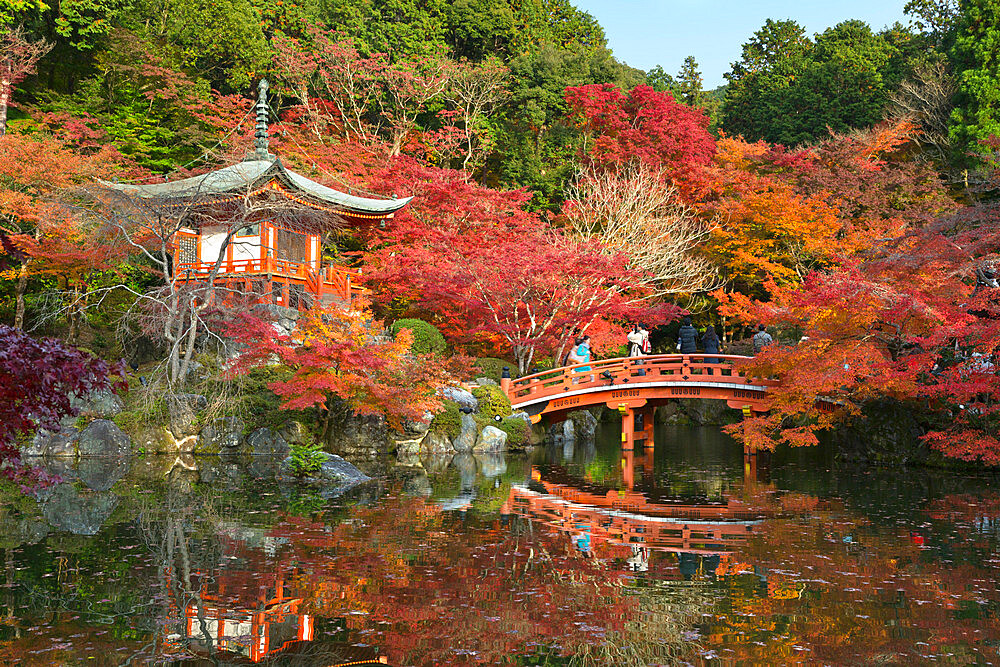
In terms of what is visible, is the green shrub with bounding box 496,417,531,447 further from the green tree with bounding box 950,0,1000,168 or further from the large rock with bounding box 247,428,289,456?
the green tree with bounding box 950,0,1000,168

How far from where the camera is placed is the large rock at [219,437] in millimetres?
17875

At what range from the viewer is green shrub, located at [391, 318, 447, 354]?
21609 mm

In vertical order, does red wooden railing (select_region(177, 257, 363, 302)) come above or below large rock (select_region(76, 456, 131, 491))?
above

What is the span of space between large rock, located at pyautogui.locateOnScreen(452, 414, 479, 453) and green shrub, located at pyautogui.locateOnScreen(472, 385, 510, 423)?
25.3 inches

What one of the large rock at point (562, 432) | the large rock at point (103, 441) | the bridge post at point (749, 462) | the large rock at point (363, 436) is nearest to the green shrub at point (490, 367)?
the large rock at point (562, 432)

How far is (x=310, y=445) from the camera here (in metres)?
17.0

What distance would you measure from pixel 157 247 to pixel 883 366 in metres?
18.7

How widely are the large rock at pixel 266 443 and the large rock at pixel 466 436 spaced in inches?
155

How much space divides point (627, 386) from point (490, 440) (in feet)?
12.9

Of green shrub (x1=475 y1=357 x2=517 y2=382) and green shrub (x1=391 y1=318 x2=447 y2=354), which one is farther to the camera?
green shrub (x1=475 y1=357 x2=517 y2=382)

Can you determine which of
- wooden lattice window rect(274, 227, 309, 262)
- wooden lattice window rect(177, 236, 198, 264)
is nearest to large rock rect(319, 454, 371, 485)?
wooden lattice window rect(274, 227, 309, 262)

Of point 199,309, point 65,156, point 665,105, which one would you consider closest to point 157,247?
point 65,156

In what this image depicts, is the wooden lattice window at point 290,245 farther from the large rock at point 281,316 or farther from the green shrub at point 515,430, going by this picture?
the green shrub at point 515,430

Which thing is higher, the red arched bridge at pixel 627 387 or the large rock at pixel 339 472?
the red arched bridge at pixel 627 387
